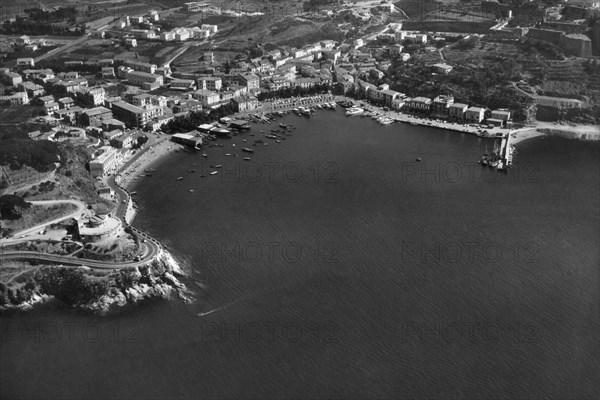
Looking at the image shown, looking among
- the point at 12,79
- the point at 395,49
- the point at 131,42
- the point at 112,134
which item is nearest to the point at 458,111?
the point at 395,49

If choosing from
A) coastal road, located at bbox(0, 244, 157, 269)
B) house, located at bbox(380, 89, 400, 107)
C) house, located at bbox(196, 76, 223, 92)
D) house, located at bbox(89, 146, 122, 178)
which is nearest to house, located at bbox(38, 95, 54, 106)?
house, located at bbox(89, 146, 122, 178)

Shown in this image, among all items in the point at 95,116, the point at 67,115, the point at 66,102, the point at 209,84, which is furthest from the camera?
the point at 209,84

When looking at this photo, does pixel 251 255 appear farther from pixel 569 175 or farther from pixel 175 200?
pixel 569 175

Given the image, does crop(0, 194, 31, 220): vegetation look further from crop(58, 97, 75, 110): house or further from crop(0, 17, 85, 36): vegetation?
crop(0, 17, 85, 36): vegetation

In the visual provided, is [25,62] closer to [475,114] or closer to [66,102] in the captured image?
[66,102]

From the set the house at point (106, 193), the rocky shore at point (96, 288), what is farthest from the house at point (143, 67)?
the rocky shore at point (96, 288)

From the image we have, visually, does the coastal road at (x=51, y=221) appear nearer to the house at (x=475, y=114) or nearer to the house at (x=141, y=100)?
the house at (x=141, y=100)
